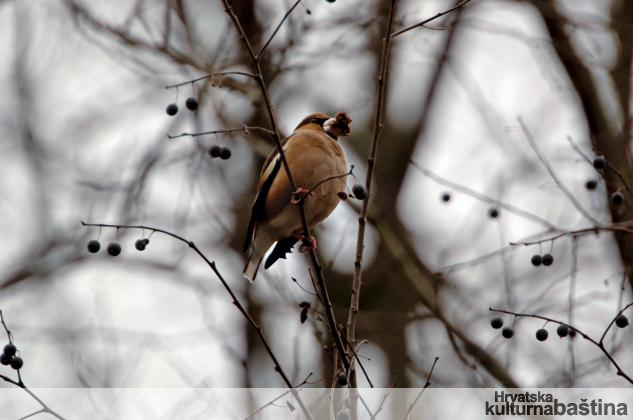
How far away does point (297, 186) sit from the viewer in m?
5.61

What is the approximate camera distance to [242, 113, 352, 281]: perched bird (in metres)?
5.61

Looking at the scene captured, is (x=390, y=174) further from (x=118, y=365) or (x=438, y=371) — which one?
(x=118, y=365)

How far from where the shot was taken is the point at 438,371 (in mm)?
7039

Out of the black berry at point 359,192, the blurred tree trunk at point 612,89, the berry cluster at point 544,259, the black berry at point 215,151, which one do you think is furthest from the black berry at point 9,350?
the blurred tree trunk at point 612,89

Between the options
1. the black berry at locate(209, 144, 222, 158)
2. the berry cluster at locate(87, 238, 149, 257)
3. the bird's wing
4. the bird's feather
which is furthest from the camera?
the bird's feather

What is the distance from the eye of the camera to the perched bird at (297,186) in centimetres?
561

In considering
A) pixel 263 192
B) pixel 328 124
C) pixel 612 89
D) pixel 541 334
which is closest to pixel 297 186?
pixel 263 192

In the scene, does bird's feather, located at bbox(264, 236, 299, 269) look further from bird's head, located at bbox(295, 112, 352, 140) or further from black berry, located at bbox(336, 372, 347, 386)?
black berry, located at bbox(336, 372, 347, 386)

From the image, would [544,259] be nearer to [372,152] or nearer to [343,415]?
[372,152]

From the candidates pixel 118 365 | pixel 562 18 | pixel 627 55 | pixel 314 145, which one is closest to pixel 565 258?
pixel 627 55

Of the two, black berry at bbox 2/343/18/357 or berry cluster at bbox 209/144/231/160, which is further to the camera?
berry cluster at bbox 209/144/231/160

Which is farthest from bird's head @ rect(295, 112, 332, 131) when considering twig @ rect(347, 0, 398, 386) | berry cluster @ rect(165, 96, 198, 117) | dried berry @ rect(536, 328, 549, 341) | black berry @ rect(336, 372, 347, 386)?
A: black berry @ rect(336, 372, 347, 386)

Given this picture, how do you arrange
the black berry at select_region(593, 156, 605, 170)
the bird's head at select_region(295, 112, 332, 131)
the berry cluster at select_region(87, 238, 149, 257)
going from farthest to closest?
the bird's head at select_region(295, 112, 332, 131) → the black berry at select_region(593, 156, 605, 170) → the berry cluster at select_region(87, 238, 149, 257)

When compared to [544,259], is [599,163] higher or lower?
higher
